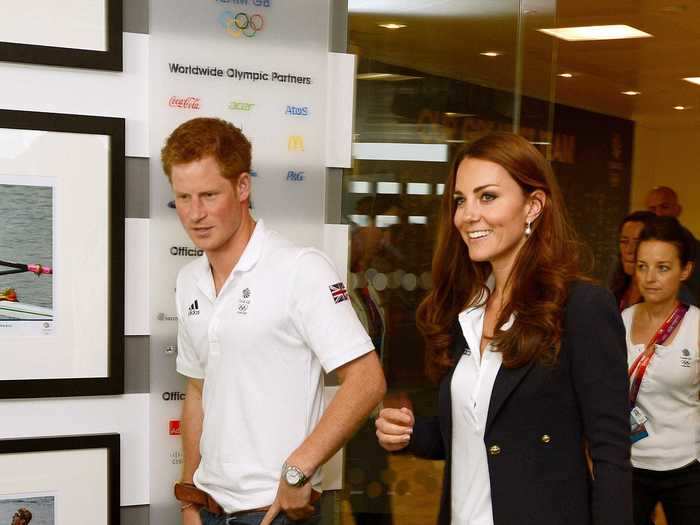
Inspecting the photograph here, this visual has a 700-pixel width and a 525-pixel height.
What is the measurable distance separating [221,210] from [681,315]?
2.21 metres

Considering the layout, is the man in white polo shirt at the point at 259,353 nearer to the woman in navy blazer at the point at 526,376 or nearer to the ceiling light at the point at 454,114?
the woman in navy blazer at the point at 526,376

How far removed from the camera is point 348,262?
8.95 ft

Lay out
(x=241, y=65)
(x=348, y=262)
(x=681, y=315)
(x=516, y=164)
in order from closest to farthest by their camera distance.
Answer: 1. (x=516, y=164)
2. (x=241, y=65)
3. (x=348, y=262)
4. (x=681, y=315)

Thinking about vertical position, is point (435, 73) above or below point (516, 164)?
above

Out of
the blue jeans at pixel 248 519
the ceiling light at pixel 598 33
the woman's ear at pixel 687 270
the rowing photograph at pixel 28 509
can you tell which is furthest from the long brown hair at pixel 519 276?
the ceiling light at pixel 598 33

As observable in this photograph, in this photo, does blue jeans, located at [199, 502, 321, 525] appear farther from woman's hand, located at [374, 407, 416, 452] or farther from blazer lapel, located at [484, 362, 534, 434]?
blazer lapel, located at [484, 362, 534, 434]

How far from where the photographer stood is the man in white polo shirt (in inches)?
76.5

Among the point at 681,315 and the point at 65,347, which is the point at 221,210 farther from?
the point at 681,315

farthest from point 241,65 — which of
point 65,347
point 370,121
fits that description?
point 65,347

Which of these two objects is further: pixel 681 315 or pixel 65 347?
pixel 681 315

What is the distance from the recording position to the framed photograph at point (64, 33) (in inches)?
86.7

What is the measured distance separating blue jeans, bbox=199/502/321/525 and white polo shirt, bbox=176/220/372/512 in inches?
1.1

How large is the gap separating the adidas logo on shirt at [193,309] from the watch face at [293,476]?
1.66 feet

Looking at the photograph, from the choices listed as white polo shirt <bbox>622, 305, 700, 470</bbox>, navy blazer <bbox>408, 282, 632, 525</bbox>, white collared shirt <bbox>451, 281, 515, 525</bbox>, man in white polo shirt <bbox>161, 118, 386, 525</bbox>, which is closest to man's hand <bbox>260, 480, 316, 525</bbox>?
man in white polo shirt <bbox>161, 118, 386, 525</bbox>
